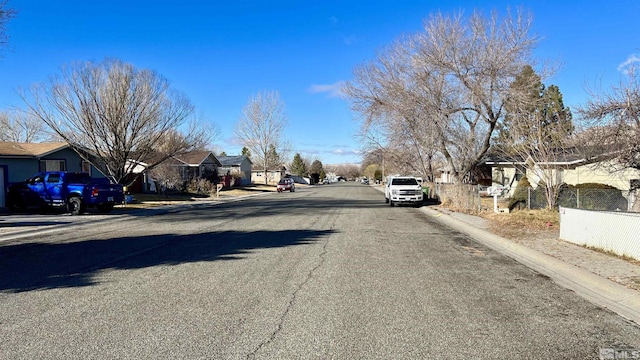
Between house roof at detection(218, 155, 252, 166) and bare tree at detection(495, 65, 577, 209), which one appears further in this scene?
house roof at detection(218, 155, 252, 166)

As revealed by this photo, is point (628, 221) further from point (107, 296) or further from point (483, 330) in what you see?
point (107, 296)

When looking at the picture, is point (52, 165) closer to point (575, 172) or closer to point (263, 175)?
point (575, 172)

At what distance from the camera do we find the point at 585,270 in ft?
26.4

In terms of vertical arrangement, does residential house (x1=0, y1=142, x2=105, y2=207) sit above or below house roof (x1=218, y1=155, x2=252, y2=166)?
below

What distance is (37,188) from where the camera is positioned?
66.9 ft

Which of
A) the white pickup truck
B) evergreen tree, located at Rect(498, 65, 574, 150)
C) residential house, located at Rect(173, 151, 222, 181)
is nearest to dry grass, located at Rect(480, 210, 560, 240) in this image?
evergreen tree, located at Rect(498, 65, 574, 150)

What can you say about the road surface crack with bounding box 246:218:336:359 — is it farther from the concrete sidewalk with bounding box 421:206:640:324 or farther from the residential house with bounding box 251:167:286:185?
the residential house with bounding box 251:167:286:185

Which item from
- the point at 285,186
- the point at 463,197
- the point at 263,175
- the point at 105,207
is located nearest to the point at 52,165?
the point at 105,207

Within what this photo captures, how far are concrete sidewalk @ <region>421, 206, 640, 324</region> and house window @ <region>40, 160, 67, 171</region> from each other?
1005 inches

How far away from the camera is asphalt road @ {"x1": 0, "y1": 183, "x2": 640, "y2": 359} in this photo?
14.7 ft

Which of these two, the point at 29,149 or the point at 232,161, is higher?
the point at 232,161

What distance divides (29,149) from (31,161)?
5.39 feet

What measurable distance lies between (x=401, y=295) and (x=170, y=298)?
323cm

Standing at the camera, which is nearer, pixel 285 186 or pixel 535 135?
pixel 535 135
